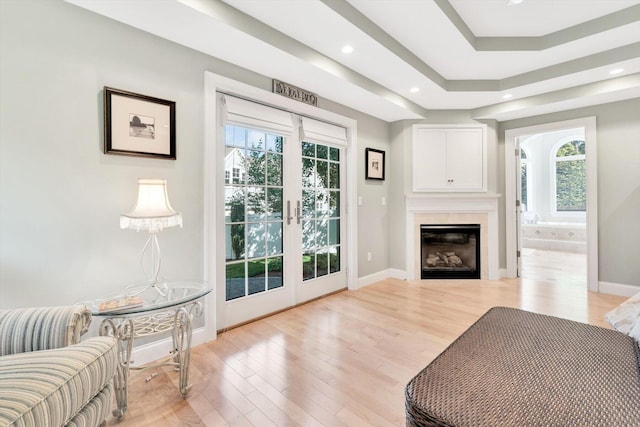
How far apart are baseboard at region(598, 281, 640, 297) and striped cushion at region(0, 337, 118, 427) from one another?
4.83 m

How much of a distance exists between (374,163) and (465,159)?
1.30 meters

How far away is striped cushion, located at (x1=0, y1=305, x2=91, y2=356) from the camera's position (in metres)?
1.22

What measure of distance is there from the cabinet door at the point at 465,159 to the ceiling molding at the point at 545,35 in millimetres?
1423

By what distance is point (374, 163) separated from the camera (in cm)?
407

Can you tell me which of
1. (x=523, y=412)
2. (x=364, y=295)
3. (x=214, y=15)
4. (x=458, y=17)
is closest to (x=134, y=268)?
(x=214, y=15)

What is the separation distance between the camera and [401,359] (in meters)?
2.07

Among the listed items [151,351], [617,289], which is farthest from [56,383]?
[617,289]

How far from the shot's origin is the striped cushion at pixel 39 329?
4.00 feet

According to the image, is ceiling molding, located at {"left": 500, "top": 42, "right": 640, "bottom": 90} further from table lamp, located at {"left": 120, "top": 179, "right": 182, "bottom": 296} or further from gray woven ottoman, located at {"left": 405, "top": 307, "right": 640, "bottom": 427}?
table lamp, located at {"left": 120, "top": 179, "right": 182, "bottom": 296}

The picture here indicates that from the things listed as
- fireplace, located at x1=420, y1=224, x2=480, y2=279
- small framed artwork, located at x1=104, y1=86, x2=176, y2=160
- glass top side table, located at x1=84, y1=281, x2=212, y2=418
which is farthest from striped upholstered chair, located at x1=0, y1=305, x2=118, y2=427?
fireplace, located at x1=420, y1=224, x2=480, y2=279

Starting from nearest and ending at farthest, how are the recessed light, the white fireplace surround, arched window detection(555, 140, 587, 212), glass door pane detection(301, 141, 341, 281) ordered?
the recessed light → glass door pane detection(301, 141, 341, 281) → the white fireplace surround → arched window detection(555, 140, 587, 212)

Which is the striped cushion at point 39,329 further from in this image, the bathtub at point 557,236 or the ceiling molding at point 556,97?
the bathtub at point 557,236

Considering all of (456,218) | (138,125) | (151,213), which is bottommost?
(456,218)

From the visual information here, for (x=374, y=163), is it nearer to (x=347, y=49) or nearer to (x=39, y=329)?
(x=347, y=49)
